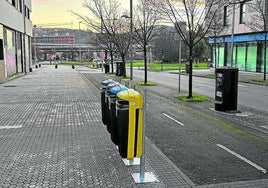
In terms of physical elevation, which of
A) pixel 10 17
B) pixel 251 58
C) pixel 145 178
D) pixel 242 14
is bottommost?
pixel 145 178

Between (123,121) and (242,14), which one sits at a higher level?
(242,14)

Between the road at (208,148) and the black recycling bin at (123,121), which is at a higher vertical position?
the black recycling bin at (123,121)

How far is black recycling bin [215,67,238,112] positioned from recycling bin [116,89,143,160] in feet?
23.4

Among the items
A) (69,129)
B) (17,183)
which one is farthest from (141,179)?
(69,129)

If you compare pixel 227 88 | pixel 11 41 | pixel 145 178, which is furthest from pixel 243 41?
pixel 145 178

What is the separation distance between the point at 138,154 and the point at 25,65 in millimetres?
38743

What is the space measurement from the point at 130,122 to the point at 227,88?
7.39 meters

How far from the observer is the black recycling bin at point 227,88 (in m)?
12.4

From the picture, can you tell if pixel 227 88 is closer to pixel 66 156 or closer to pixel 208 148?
pixel 208 148

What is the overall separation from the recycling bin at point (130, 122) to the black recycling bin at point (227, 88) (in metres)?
7.14

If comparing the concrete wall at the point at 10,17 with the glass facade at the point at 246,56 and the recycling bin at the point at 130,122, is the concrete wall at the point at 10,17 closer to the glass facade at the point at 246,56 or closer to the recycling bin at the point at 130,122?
the recycling bin at the point at 130,122

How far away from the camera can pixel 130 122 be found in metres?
5.95

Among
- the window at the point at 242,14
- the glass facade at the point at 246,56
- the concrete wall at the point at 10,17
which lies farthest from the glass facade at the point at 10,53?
the glass facade at the point at 246,56

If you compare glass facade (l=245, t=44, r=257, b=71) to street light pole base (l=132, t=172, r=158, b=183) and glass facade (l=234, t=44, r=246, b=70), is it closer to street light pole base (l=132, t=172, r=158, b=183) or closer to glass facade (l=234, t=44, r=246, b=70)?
glass facade (l=234, t=44, r=246, b=70)
